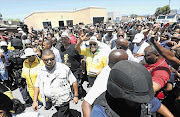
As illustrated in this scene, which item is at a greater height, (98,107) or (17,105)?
(98,107)

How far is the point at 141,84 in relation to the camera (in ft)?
2.56

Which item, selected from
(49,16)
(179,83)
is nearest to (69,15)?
(49,16)

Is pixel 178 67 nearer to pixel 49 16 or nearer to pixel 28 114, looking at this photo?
pixel 28 114

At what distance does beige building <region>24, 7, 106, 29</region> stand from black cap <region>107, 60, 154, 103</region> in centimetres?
3435

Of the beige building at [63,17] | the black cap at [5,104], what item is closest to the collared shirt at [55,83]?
the black cap at [5,104]

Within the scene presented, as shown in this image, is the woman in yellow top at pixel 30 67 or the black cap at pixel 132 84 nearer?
the black cap at pixel 132 84

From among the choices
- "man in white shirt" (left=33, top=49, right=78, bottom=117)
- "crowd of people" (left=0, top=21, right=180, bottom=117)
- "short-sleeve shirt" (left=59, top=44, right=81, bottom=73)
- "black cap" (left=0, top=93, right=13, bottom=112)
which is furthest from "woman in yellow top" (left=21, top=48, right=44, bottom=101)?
"black cap" (left=0, top=93, right=13, bottom=112)

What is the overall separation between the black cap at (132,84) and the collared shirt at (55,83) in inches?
63.7

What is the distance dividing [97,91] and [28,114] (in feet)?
2.66

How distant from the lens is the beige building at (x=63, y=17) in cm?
3247

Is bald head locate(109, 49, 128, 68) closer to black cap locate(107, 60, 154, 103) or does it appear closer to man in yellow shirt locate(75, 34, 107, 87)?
black cap locate(107, 60, 154, 103)

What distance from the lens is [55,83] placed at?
2.24 meters

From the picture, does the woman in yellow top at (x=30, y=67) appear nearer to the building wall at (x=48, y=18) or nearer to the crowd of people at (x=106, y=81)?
the crowd of people at (x=106, y=81)

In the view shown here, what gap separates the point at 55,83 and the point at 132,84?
1.79 metres
